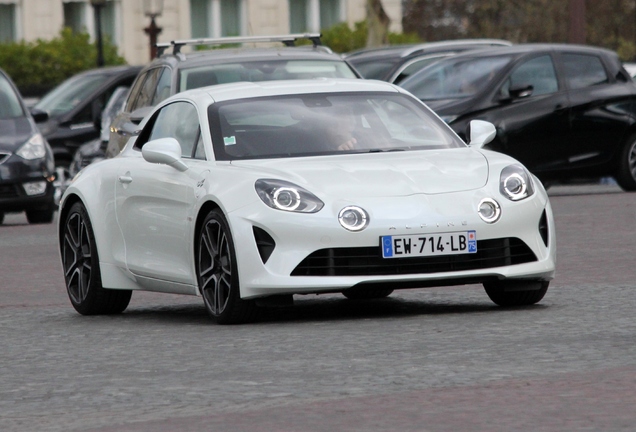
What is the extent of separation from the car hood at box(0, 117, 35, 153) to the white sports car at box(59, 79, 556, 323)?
29.9 feet

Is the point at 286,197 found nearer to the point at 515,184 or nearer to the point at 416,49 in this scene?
the point at 515,184

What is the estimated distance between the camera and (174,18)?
52.6 meters

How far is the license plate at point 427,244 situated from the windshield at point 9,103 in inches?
482

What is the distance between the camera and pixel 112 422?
6.30 metres

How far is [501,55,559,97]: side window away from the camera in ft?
66.4

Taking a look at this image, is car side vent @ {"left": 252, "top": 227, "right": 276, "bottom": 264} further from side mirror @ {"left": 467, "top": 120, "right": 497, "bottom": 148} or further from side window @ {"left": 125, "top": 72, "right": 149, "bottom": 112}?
side window @ {"left": 125, "top": 72, "right": 149, "bottom": 112}

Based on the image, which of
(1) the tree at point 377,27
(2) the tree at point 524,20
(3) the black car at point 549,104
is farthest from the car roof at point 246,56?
(2) the tree at point 524,20

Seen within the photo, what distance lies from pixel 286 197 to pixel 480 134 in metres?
1.71

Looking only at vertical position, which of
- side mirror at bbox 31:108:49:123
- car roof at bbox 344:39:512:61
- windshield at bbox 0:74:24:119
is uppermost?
car roof at bbox 344:39:512:61

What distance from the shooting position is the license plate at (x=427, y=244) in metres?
8.96

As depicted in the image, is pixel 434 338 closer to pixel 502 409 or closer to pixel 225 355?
pixel 225 355

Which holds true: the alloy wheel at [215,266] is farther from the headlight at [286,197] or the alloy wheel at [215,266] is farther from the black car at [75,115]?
the black car at [75,115]

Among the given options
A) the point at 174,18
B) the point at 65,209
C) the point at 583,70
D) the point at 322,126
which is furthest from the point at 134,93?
the point at 174,18

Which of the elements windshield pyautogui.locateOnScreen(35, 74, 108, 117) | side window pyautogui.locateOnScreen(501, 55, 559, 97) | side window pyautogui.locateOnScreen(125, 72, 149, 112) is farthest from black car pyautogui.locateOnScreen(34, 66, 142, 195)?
side window pyautogui.locateOnScreen(125, 72, 149, 112)
